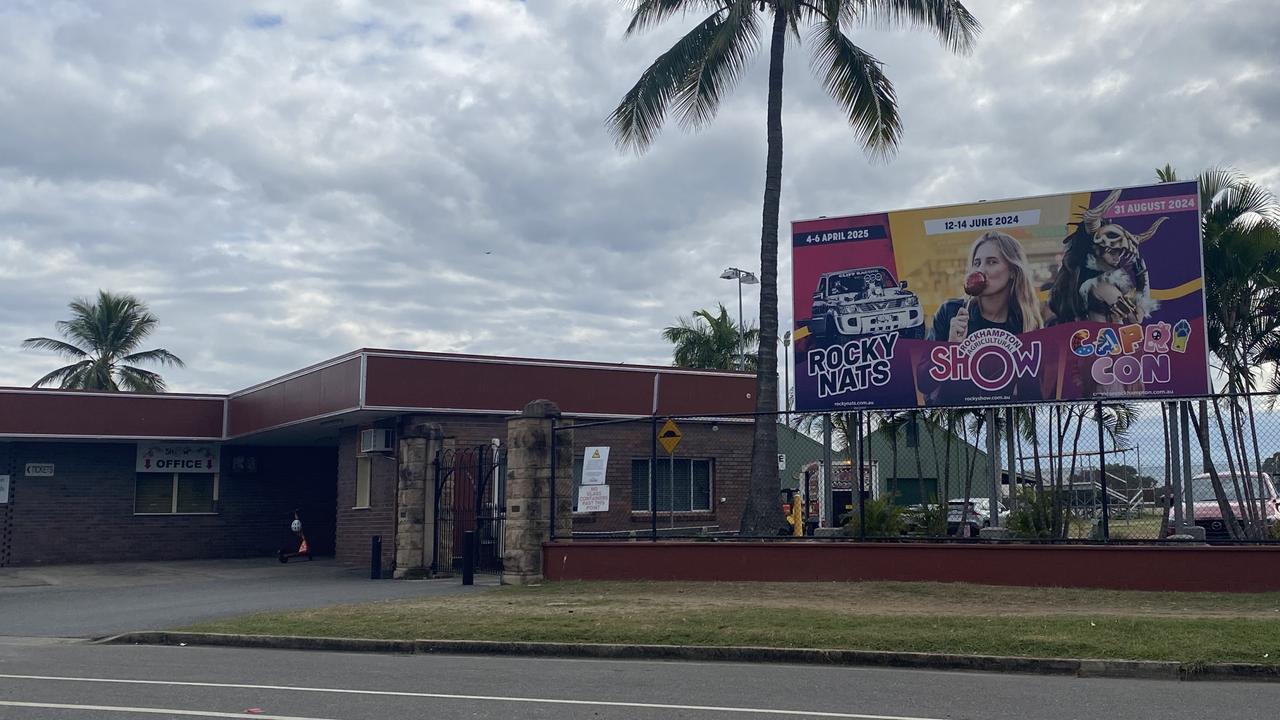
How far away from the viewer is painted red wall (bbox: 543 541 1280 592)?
52.3ft

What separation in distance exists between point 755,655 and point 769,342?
33.7 feet

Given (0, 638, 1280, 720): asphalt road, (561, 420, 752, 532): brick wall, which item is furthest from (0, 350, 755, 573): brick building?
(0, 638, 1280, 720): asphalt road

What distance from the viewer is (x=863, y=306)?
2011cm

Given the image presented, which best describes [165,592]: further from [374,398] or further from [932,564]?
[932,564]

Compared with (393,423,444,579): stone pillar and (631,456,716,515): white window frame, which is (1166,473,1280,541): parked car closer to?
(631,456,716,515): white window frame

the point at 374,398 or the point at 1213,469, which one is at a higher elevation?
the point at 374,398

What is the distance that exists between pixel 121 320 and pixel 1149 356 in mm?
41684

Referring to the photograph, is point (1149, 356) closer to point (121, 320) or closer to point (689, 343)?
point (689, 343)

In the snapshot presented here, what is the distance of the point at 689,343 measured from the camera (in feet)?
166

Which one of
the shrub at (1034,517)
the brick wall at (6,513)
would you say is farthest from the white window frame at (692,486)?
the brick wall at (6,513)

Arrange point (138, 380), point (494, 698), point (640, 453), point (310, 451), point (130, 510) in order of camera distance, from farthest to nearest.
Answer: point (138, 380), point (310, 451), point (130, 510), point (640, 453), point (494, 698)

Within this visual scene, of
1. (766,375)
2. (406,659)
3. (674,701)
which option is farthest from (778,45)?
(674,701)

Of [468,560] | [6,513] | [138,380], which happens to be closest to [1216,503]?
[468,560]

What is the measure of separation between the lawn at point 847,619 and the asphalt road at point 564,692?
0.75 m
